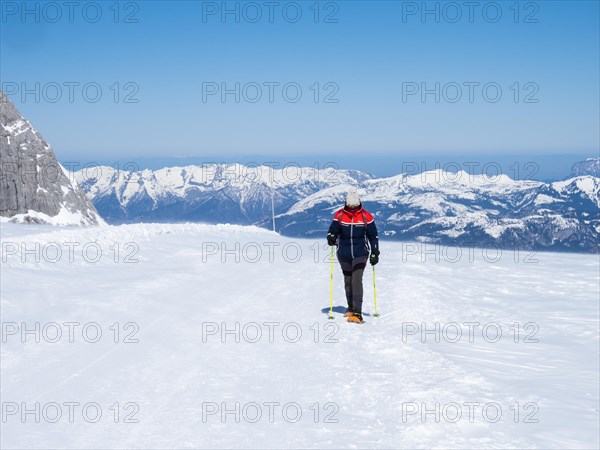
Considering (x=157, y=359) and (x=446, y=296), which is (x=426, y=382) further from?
(x=446, y=296)

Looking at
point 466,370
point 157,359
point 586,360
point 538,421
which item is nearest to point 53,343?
point 157,359

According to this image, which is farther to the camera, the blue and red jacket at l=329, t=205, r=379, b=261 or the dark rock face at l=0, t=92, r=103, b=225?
the dark rock face at l=0, t=92, r=103, b=225

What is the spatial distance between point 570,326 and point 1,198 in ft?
302

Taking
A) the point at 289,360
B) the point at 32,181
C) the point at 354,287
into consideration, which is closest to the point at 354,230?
the point at 354,287

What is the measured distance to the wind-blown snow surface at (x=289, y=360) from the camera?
6488 millimetres

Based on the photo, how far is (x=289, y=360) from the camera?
8992 millimetres

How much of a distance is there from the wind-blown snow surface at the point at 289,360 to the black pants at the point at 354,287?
0.45m

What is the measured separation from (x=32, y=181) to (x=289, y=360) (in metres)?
96.7

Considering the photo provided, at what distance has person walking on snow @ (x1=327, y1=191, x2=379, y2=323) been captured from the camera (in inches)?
472

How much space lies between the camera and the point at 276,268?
18.9 meters

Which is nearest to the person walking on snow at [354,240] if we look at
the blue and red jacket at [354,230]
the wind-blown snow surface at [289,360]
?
the blue and red jacket at [354,230]

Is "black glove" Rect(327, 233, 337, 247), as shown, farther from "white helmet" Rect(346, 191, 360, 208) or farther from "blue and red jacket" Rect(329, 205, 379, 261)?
"white helmet" Rect(346, 191, 360, 208)

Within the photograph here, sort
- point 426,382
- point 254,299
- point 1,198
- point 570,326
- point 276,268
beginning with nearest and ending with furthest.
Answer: point 426,382 < point 570,326 < point 254,299 < point 276,268 < point 1,198

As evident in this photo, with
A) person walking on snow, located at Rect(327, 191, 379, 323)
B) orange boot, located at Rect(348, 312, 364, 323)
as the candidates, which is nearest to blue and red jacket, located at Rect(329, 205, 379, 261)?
person walking on snow, located at Rect(327, 191, 379, 323)
